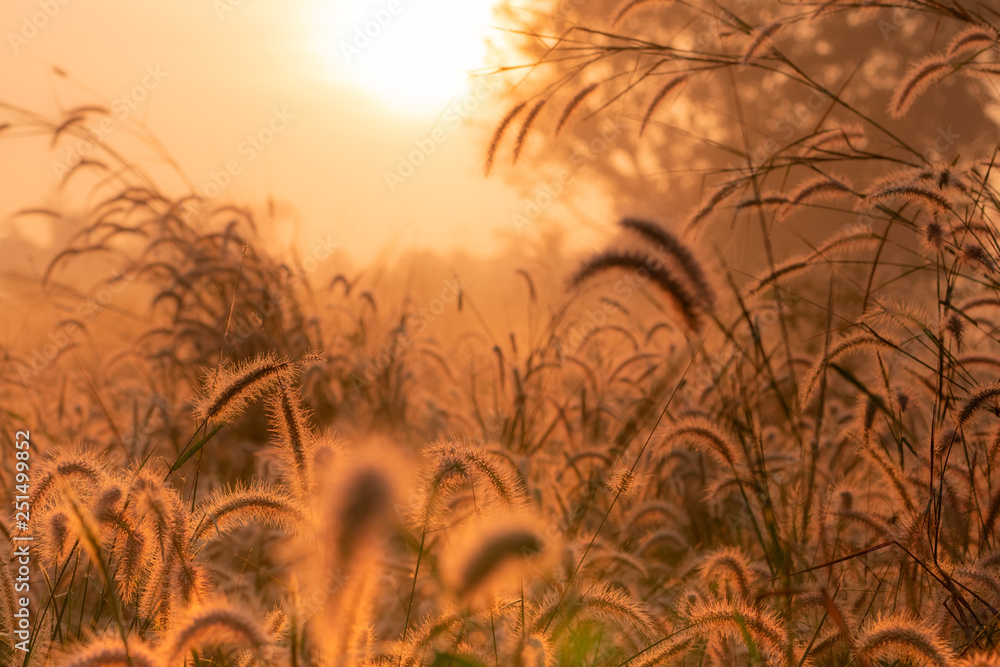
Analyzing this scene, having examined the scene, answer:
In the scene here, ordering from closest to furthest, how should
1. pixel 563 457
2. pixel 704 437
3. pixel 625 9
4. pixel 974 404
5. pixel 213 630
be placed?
pixel 213 630 → pixel 974 404 → pixel 704 437 → pixel 625 9 → pixel 563 457

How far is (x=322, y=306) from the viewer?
443cm

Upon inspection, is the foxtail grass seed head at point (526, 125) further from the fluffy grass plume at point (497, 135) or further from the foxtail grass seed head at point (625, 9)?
the foxtail grass seed head at point (625, 9)

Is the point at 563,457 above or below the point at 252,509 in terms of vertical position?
above

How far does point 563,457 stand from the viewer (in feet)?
10.0

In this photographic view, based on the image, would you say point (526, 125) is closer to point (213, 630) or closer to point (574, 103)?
point (574, 103)

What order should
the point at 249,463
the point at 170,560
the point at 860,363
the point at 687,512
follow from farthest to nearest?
Result: the point at 860,363
the point at 249,463
the point at 687,512
the point at 170,560

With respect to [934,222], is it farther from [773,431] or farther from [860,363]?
[860,363]

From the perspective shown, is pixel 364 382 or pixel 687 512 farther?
pixel 364 382

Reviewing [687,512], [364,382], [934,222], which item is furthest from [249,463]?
[934,222]

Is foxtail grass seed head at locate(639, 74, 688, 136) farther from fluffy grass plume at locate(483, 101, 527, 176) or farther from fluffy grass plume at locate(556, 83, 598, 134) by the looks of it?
fluffy grass plume at locate(483, 101, 527, 176)

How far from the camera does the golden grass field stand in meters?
1.29

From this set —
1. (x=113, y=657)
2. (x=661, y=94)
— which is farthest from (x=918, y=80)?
(x=113, y=657)

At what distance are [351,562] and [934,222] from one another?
5.55ft

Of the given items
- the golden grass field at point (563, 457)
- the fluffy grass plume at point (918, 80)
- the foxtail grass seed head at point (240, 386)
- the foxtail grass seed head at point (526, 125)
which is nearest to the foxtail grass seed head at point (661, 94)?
the golden grass field at point (563, 457)
